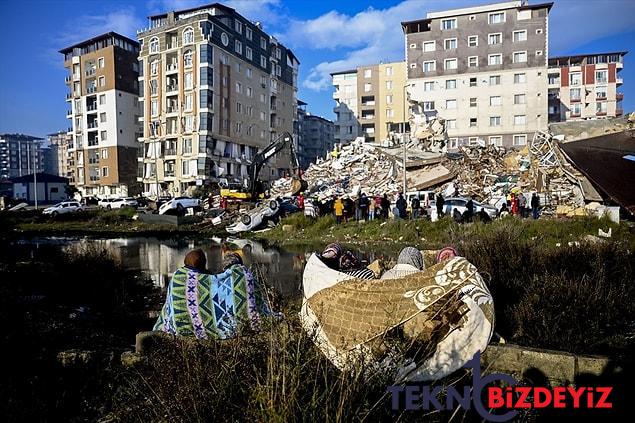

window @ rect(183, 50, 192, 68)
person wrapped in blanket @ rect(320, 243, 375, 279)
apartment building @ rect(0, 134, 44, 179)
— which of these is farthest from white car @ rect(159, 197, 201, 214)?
apartment building @ rect(0, 134, 44, 179)

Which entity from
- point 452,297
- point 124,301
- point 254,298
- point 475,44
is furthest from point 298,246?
point 475,44

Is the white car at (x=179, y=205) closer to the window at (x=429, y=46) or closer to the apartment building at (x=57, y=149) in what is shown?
the window at (x=429, y=46)

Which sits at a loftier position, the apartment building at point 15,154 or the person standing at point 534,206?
the apartment building at point 15,154

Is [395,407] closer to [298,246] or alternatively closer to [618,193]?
[618,193]

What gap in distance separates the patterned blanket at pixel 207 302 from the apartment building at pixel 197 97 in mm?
45703

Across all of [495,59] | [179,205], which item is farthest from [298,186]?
[495,59]

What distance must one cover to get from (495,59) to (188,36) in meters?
36.5

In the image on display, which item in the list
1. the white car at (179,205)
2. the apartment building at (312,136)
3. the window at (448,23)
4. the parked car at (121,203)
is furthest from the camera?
the apartment building at (312,136)

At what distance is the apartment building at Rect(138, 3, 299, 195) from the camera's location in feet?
164

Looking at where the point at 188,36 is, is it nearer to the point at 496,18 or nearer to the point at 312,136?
the point at 496,18

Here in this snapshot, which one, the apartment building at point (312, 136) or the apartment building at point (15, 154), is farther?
the apartment building at point (15, 154)

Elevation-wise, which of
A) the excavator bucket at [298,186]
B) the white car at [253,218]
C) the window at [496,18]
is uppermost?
the window at [496,18]

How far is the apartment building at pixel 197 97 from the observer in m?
50.0

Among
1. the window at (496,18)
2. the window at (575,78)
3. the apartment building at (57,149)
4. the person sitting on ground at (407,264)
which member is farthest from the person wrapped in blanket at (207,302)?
the apartment building at (57,149)
